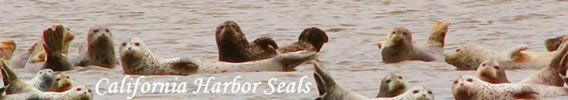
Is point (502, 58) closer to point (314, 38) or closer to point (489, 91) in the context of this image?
point (314, 38)

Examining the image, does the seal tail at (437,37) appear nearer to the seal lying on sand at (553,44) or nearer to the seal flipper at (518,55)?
the seal lying on sand at (553,44)

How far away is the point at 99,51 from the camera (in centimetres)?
1897

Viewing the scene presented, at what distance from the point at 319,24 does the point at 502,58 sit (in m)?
7.13

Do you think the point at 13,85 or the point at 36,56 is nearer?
the point at 13,85

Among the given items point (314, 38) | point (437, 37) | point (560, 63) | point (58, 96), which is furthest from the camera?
point (437, 37)

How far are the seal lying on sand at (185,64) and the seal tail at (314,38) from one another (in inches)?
53.8

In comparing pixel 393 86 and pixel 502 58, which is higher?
pixel 393 86

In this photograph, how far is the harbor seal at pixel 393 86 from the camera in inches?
593

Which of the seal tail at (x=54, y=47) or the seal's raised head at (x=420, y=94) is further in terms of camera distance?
the seal tail at (x=54, y=47)

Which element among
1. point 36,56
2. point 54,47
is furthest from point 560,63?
point 36,56

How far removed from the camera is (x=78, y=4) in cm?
2838

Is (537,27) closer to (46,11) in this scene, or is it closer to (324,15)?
(324,15)

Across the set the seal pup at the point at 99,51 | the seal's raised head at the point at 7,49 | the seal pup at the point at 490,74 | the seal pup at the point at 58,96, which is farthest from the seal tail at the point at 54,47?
the seal pup at the point at 490,74

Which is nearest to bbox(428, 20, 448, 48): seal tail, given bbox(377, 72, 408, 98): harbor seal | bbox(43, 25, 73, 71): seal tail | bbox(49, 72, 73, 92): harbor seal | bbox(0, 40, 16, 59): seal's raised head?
bbox(43, 25, 73, 71): seal tail
